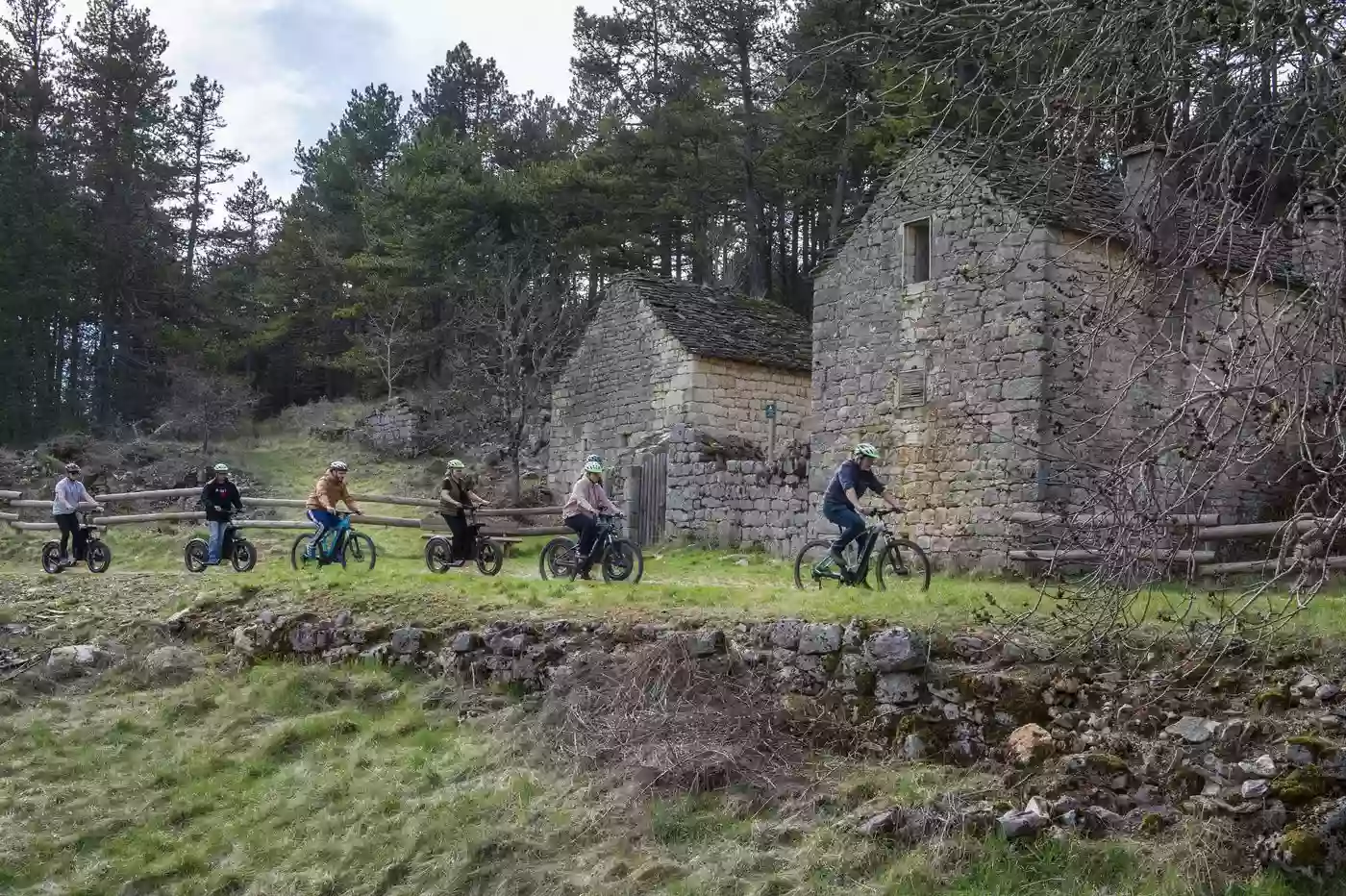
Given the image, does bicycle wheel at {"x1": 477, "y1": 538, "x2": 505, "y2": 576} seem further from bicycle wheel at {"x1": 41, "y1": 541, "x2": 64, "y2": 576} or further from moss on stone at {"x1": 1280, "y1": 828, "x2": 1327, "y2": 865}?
moss on stone at {"x1": 1280, "y1": 828, "x2": 1327, "y2": 865}

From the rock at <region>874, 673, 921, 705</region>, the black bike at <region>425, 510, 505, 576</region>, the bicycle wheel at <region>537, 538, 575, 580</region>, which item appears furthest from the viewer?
the black bike at <region>425, 510, 505, 576</region>

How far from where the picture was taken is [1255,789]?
6984 millimetres

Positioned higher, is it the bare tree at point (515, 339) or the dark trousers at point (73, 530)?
the bare tree at point (515, 339)

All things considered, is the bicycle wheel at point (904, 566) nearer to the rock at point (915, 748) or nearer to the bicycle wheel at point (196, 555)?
the rock at point (915, 748)

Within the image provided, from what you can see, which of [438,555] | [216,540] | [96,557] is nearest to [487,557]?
[438,555]

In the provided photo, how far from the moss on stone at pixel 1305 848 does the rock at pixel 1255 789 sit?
39cm

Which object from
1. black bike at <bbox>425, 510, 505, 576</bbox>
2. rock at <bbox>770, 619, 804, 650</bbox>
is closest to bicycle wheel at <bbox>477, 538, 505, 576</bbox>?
black bike at <bbox>425, 510, 505, 576</bbox>

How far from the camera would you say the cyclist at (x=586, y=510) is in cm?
1333

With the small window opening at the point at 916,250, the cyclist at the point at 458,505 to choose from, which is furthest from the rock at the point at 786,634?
the small window opening at the point at 916,250

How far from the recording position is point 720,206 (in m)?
34.6

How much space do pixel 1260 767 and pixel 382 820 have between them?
6.06 metres

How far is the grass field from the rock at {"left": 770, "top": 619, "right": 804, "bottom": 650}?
48cm

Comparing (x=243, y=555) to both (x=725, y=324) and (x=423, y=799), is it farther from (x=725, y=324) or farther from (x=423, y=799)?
(x=725, y=324)

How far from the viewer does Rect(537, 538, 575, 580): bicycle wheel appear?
1404 cm
